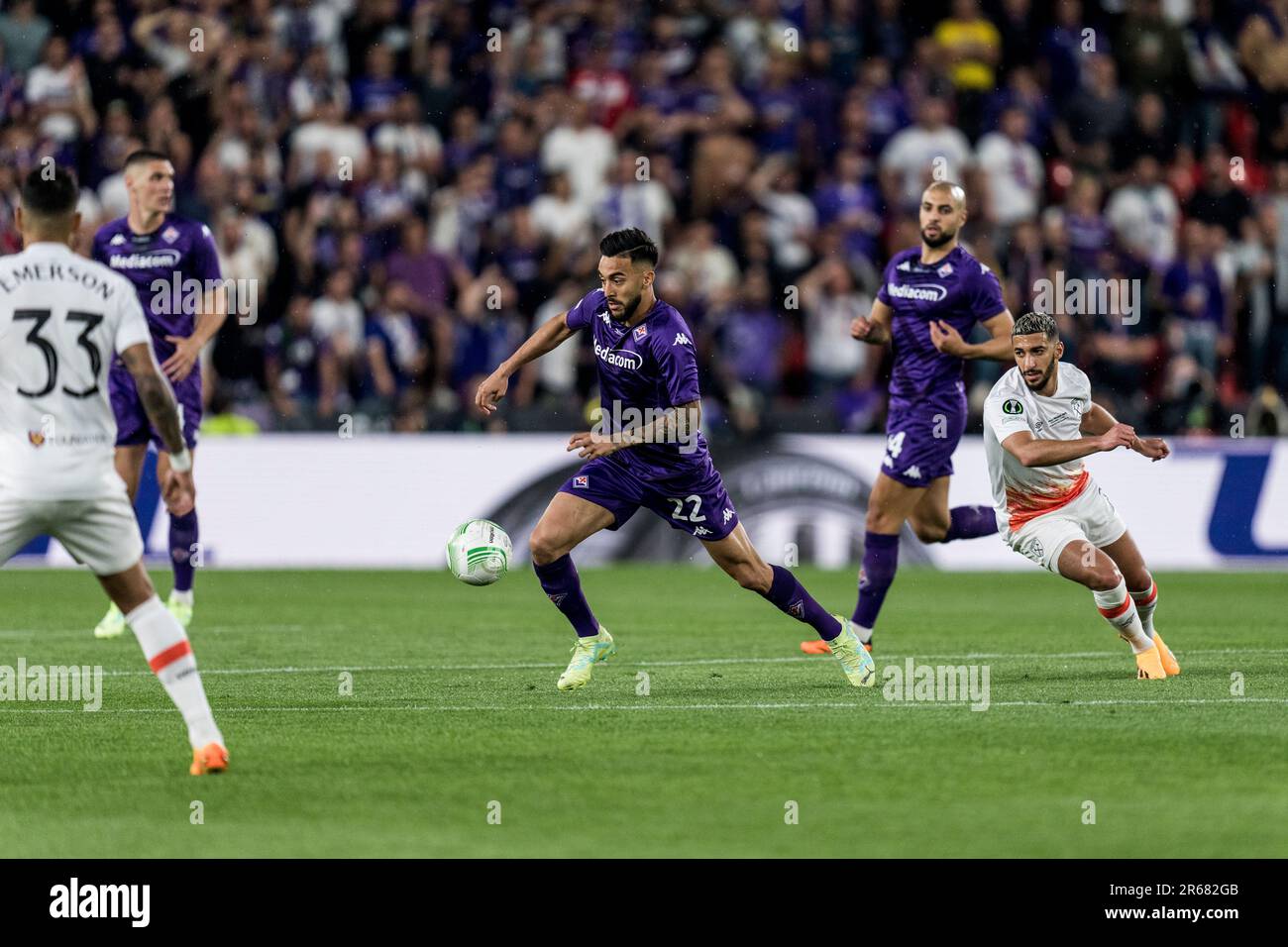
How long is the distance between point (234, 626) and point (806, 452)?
6897 millimetres

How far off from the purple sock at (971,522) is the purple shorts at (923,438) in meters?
0.53

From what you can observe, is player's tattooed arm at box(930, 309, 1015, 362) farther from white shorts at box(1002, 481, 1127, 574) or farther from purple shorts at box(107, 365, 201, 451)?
purple shorts at box(107, 365, 201, 451)

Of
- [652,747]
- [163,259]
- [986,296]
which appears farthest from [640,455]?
[163,259]

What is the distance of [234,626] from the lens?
1432cm

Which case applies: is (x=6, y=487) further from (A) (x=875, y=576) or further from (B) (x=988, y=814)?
(A) (x=875, y=576)

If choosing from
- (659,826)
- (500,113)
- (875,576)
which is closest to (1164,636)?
(875,576)

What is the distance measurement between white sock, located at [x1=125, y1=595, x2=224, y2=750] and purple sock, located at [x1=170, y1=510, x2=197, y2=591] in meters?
6.05

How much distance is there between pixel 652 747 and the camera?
855cm

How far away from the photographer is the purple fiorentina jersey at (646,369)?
1017 cm

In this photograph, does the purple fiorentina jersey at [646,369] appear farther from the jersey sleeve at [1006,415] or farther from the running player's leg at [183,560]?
the running player's leg at [183,560]

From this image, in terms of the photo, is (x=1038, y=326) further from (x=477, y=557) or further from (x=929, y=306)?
(x=477, y=557)

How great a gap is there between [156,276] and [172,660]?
242 inches

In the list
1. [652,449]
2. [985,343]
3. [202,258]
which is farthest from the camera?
[202,258]
